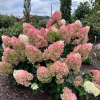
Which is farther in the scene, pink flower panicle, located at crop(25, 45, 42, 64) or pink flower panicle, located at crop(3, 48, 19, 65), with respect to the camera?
pink flower panicle, located at crop(3, 48, 19, 65)

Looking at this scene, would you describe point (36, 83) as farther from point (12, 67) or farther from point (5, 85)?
point (5, 85)

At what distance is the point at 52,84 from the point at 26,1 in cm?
1114

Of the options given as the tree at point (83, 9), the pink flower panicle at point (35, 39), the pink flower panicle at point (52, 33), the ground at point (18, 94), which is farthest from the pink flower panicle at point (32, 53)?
the tree at point (83, 9)

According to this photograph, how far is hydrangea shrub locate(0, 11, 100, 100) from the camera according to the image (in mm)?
1315

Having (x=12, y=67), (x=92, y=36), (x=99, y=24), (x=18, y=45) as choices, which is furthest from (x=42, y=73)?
(x=99, y=24)

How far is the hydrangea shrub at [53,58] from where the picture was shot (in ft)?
4.32

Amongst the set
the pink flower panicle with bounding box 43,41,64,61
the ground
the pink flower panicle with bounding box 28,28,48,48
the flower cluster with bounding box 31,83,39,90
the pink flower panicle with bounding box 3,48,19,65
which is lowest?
the ground

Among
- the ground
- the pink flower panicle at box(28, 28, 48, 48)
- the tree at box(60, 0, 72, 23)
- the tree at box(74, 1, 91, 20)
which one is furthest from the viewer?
the tree at box(74, 1, 91, 20)

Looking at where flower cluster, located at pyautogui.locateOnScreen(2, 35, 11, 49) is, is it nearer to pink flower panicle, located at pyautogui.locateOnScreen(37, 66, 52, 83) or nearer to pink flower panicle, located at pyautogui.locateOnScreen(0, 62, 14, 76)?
pink flower panicle, located at pyautogui.locateOnScreen(0, 62, 14, 76)

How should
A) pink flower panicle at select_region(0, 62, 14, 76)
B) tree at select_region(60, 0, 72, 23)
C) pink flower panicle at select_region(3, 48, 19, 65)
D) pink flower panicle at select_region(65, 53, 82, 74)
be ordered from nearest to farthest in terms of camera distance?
1. pink flower panicle at select_region(65, 53, 82, 74)
2. pink flower panicle at select_region(3, 48, 19, 65)
3. pink flower panicle at select_region(0, 62, 14, 76)
4. tree at select_region(60, 0, 72, 23)

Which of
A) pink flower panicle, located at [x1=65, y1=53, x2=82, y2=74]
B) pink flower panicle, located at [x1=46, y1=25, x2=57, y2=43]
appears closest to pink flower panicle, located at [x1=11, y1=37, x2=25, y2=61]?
pink flower panicle, located at [x1=46, y1=25, x2=57, y2=43]

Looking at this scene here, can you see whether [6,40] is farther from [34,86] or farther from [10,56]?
[34,86]

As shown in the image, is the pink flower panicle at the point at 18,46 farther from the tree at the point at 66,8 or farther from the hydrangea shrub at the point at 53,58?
the tree at the point at 66,8

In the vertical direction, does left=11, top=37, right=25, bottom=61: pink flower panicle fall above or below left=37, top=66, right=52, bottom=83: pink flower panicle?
above
